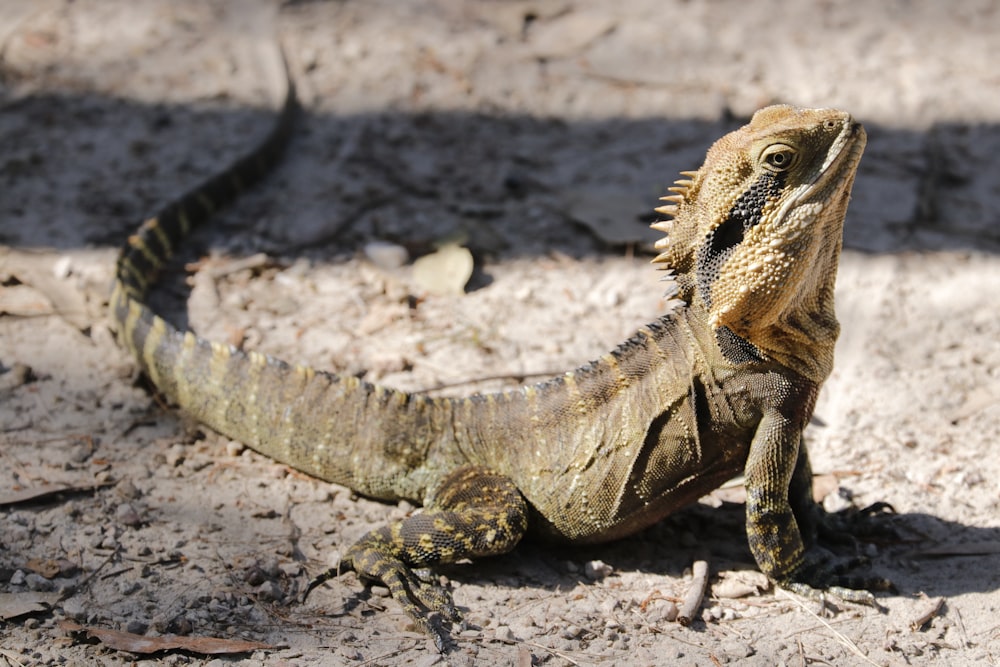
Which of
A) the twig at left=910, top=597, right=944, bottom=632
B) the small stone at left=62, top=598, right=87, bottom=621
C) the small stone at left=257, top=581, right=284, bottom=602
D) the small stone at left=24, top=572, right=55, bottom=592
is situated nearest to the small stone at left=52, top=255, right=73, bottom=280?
the small stone at left=24, top=572, right=55, bottom=592

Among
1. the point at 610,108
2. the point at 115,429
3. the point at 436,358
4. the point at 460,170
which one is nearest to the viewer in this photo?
the point at 115,429

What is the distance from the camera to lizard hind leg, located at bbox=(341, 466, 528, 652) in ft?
13.9

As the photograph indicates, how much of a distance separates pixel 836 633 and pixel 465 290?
3102 millimetres

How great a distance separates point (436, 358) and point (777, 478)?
2238 mm

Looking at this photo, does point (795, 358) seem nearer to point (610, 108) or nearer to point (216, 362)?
point (216, 362)

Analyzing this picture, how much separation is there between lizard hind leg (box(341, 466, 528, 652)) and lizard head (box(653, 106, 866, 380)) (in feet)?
3.83

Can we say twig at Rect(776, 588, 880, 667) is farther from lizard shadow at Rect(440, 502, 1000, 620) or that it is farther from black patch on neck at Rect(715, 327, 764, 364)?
black patch on neck at Rect(715, 327, 764, 364)

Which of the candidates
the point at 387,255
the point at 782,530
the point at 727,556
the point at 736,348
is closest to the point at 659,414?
the point at 736,348

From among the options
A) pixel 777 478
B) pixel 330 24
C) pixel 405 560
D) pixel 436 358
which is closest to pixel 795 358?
pixel 777 478

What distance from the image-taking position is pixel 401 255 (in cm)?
664

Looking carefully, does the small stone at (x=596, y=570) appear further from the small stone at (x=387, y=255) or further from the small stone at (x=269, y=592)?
the small stone at (x=387, y=255)

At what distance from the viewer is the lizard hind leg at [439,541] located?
4242 millimetres

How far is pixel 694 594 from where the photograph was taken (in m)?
4.32

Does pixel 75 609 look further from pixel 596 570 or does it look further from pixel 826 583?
pixel 826 583
